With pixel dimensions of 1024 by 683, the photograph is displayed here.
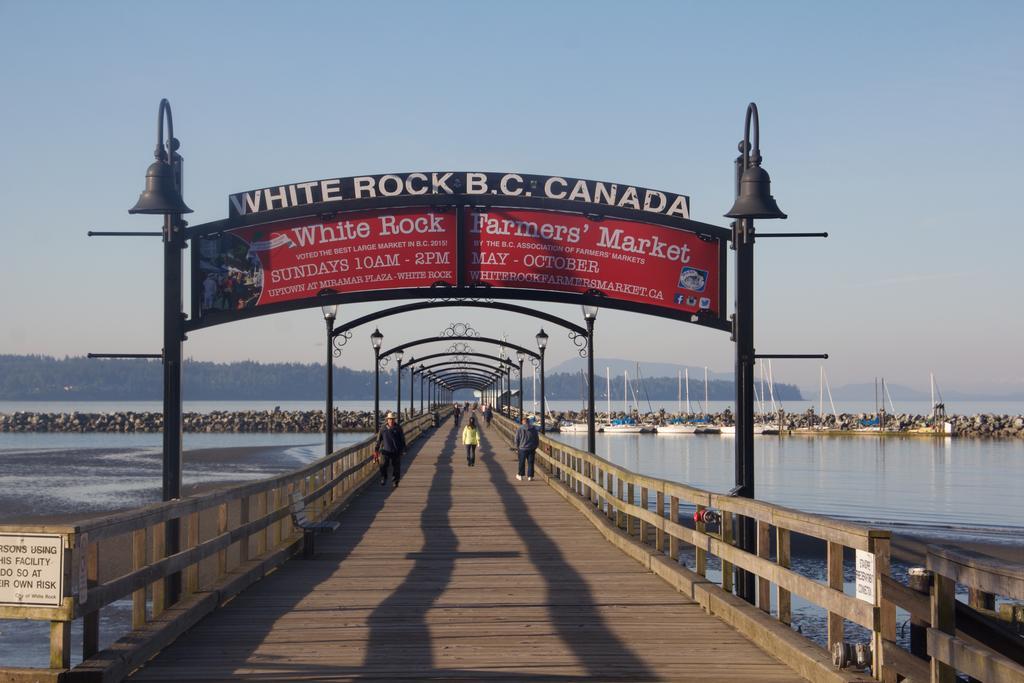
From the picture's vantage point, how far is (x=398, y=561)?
14.2 metres

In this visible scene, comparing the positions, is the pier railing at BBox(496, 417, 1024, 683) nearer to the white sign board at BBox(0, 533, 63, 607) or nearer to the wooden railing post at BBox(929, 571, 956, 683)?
the wooden railing post at BBox(929, 571, 956, 683)

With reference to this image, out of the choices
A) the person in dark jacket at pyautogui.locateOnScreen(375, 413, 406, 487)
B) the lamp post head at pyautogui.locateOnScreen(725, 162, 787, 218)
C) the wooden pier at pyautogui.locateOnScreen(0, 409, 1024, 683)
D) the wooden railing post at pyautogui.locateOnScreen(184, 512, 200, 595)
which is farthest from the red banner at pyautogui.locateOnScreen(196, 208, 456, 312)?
the person in dark jacket at pyautogui.locateOnScreen(375, 413, 406, 487)

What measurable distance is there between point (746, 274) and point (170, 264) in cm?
607

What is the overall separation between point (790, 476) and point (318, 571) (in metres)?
59.0

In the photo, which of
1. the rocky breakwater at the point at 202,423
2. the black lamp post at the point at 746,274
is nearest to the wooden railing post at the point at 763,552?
the black lamp post at the point at 746,274

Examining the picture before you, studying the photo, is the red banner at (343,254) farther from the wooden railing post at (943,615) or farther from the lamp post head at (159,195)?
the wooden railing post at (943,615)

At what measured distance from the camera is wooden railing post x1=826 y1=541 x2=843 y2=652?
7.05m

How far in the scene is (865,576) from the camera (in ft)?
21.5

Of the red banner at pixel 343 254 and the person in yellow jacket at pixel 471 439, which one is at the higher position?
the red banner at pixel 343 254

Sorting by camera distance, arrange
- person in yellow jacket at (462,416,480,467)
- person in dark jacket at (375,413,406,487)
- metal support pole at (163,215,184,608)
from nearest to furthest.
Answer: metal support pole at (163,215,184,608)
person in dark jacket at (375,413,406,487)
person in yellow jacket at (462,416,480,467)

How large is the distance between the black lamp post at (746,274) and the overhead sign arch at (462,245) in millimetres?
2851

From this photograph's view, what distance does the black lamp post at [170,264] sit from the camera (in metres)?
11.4

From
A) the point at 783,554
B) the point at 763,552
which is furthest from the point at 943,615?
→ the point at 763,552

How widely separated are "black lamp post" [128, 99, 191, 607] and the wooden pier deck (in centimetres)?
168
